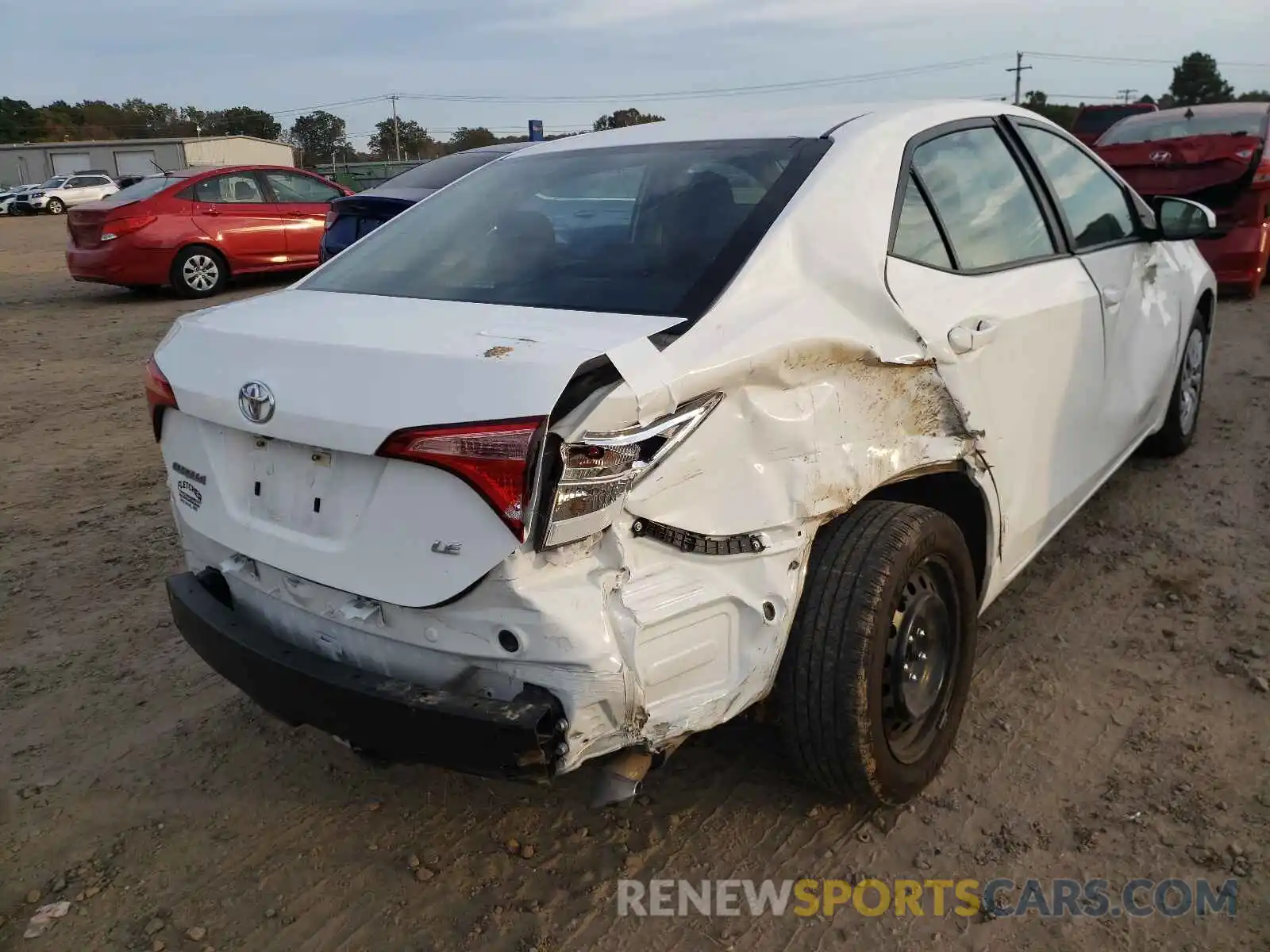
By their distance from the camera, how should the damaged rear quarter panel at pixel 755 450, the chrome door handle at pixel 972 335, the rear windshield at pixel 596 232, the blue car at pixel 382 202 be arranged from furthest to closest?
the blue car at pixel 382 202 < the chrome door handle at pixel 972 335 < the rear windshield at pixel 596 232 < the damaged rear quarter panel at pixel 755 450

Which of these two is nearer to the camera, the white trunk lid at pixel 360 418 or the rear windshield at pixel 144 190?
the white trunk lid at pixel 360 418

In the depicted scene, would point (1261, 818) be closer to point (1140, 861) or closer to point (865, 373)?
point (1140, 861)

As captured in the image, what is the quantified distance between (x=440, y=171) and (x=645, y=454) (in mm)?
6767

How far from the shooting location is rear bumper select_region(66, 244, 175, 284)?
35.6 feet

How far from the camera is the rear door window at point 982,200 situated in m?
2.75

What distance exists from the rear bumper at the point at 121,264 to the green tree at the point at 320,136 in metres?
70.7

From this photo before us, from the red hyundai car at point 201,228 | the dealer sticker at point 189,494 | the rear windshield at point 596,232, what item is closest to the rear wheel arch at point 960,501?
the rear windshield at point 596,232

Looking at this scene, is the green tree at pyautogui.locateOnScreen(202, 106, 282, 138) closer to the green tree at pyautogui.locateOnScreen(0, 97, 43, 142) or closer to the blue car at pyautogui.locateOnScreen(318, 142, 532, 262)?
the green tree at pyautogui.locateOnScreen(0, 97, 43, 142)

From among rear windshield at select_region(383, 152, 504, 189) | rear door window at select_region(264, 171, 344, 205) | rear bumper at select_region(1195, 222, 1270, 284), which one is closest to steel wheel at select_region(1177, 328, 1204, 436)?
rear bumper at select_region(1195, 222, 1270, 284)

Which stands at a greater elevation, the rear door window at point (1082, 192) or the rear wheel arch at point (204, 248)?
the rear door window at point (1082, 192)

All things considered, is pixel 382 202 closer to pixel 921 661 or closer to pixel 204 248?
pixel 204 248

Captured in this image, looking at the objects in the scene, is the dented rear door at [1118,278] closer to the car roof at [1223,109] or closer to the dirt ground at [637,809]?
the dirt ground at [637,809]

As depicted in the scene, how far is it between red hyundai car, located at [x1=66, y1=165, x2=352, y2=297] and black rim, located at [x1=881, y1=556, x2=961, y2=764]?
1026 centimetres

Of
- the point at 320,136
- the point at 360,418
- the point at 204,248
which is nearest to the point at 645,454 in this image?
the point at 360,418
